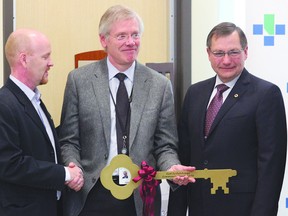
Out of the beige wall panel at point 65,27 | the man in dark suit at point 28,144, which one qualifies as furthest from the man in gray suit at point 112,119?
the beige wall panel at point 65,27

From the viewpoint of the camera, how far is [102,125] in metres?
2.57

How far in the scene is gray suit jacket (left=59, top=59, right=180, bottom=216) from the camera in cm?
257

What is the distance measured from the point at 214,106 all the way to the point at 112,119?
0.47 m

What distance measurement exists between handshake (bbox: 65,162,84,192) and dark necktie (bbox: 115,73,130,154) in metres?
0.21

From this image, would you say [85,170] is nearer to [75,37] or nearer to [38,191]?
[38,191]

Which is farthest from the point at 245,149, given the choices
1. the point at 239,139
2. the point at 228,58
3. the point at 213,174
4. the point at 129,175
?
the point at 129,175

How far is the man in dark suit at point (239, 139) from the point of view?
95.4 inches

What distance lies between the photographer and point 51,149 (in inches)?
96.7

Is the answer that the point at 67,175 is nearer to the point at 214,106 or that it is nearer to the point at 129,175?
the point at 129,175

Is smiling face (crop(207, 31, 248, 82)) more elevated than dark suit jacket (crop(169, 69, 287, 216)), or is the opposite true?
smiling face (crop(207, 31, 248, 82))

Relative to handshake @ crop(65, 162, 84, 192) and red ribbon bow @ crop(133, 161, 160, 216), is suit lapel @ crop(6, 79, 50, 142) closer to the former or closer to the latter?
handshake @ crop(65, 162, 84, 192)

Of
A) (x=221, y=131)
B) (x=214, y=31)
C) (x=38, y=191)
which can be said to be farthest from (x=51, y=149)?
(x=214, y=31)

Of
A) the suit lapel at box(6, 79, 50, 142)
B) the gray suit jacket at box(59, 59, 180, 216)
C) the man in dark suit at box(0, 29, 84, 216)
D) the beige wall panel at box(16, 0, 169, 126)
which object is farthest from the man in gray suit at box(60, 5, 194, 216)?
the beige wall panel at box(16, 0, 169, 126)

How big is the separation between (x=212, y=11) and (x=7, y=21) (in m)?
1.33
